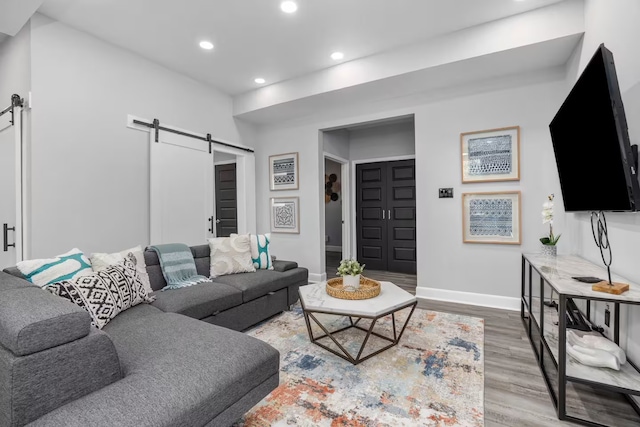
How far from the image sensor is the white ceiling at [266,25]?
2.66 metres

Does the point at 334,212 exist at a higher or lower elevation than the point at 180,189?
lower

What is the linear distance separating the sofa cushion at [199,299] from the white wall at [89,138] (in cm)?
126

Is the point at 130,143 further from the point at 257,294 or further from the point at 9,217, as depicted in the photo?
the point at 257,294

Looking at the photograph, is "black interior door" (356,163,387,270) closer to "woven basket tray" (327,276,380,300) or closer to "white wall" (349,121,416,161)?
"white wall" (349,121,416,161)

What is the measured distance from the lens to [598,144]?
6.01 feet

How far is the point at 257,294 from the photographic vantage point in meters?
2.91

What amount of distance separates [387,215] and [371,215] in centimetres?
31

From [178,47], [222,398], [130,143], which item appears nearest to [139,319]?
[222,398]

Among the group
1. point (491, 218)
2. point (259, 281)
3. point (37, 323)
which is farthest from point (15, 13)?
point (491, 218)

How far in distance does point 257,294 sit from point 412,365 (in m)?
1.49

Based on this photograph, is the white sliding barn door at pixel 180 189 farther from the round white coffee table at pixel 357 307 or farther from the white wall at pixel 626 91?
the white wall at pixel 626 91

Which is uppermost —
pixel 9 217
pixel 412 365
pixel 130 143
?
pixel 130 143

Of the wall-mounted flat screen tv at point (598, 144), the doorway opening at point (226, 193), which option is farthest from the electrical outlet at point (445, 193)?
the doorway opening at point (226, 193)

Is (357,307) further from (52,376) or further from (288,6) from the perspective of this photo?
(288,6)
